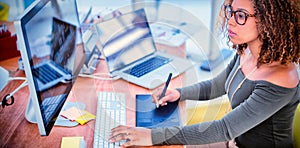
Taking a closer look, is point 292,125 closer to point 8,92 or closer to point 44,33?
point 44,33

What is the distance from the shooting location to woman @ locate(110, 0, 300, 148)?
1053 mm

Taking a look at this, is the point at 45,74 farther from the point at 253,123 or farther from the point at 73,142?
the point at 253,123

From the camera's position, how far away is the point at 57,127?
3.89 feet

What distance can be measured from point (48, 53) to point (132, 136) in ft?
1.29

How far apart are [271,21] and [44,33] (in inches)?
27.4

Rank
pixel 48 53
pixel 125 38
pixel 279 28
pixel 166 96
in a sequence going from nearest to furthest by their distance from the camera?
pixel 279 28 → pixel 48 53 → pixel 166 96 → pixel 125 38

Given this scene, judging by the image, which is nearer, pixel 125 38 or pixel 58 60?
pixel 58 60

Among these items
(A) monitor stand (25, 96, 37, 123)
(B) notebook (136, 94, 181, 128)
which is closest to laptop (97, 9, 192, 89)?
(B) notebook (136, 94, 181, 128)

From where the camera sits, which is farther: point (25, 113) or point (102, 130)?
point (25, 113)

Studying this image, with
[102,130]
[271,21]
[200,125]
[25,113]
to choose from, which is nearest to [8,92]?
[25,113]

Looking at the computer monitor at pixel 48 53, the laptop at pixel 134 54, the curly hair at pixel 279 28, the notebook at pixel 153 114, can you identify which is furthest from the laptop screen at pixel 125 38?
the curly hair at pixel 279 28

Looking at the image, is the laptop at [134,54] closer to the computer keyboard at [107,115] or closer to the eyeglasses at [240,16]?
the computer keyboard at [107,115]

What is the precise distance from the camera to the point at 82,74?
150 cm

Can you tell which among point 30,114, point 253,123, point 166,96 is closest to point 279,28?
point 253,123
